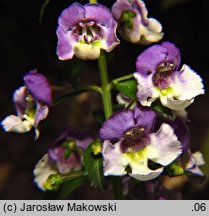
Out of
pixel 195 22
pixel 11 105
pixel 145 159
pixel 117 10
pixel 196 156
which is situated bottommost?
pixel 11 105

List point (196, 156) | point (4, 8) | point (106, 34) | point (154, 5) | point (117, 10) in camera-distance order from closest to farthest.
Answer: point (106, 34) → point (117, 10) → point (196, 156) → point (154, 5) → point (4, 8)

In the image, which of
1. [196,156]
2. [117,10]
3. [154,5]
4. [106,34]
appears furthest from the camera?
[154,5]

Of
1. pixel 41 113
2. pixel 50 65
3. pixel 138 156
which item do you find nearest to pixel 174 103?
pixel 138 156

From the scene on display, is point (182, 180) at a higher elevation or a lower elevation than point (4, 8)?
lower

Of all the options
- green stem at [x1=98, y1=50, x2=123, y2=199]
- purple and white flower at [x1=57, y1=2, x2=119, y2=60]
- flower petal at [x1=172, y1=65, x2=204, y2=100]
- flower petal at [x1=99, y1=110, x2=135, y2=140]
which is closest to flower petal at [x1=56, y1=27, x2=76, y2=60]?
purple and white flower at [x1=57, y1=2, x2=119, y2=60]

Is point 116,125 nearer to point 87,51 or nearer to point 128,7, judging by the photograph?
point 87,51

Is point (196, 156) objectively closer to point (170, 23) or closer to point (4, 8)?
point (170, 23)

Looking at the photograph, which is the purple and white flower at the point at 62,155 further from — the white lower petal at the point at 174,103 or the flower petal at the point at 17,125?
the white lower petal at the point at 174,103

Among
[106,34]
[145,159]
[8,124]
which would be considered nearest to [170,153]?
[145,159]
